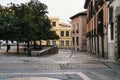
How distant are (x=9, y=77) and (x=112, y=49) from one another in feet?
47.9

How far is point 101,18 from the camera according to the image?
34969mm

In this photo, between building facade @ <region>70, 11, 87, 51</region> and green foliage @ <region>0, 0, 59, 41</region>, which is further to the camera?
building facade @ <region>70, 11, 87, 51</region>

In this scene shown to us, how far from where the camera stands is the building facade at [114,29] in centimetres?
2387

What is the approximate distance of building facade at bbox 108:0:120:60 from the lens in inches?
940

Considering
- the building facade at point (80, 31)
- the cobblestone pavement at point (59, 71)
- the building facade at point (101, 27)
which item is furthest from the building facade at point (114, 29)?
the building facade at point (80, 31)

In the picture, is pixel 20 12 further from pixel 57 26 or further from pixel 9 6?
pixel 57 26

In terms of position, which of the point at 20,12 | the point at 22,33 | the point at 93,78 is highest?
the point at 20,12

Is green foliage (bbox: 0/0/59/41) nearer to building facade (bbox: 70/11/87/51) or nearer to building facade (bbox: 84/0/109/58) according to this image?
building facade (bbox: 84/0/109/58)

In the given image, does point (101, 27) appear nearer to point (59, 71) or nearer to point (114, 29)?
point (114, 29)

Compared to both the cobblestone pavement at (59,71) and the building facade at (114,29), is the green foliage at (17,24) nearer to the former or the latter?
the building facade at (114,29)

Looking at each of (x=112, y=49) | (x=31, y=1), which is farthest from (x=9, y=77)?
(x=31, y=1)

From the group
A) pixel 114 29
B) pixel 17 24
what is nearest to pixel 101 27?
pixel 17 24

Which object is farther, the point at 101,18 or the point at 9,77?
the point at 101,18

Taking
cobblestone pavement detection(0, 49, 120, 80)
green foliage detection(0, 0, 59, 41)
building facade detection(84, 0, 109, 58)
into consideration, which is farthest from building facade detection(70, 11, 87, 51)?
cobblestone pavement detection(0, 49, 120, 80)
